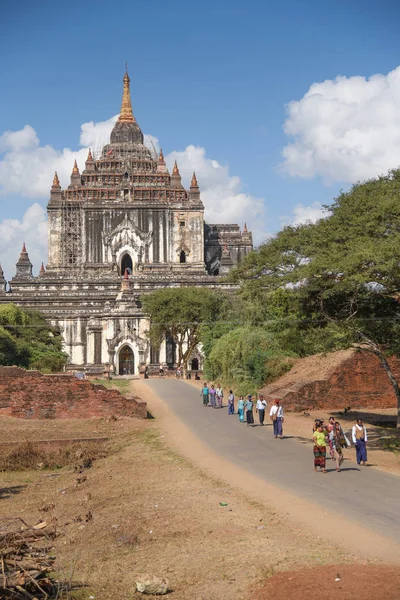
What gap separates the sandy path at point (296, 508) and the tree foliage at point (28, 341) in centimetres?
2348

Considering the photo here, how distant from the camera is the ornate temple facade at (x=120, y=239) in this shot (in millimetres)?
66688

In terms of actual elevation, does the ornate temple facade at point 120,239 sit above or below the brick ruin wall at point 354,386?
above

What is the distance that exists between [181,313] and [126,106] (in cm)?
3542

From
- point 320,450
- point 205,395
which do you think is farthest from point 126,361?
point 320,450

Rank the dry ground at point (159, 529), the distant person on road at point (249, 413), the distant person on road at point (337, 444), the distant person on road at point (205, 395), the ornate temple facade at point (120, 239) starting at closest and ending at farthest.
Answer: the dry ground at point (159, 529) < the distant person on road at point (337, 444) < the distant person on road at point (249, 413) < the distant person on road at point (205, 395) < the ornate temple facade at point (120, 239)

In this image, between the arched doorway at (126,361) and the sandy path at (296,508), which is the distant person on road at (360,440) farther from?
the arched doorway at (126,361)

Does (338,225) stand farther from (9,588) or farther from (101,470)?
(9,588)

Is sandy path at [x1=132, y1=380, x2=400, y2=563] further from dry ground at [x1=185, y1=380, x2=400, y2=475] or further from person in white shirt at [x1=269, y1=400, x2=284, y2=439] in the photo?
dry ground at [x1=185, y1=380, x2=400, y2=475]

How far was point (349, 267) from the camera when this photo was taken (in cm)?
1866

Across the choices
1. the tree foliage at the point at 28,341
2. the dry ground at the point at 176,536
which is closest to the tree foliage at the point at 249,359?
the tree foliage at the point at 28,341

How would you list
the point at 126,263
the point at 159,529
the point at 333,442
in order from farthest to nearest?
the point at 126,263, the point at 333,442, the point at 159,529

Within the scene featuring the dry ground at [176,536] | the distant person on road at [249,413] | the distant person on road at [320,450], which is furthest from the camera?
the distant person on road at [249,413]

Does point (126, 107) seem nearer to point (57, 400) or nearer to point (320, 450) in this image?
point (57, 400)

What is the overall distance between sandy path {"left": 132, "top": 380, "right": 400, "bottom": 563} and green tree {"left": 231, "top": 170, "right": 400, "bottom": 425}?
16.4 ft
